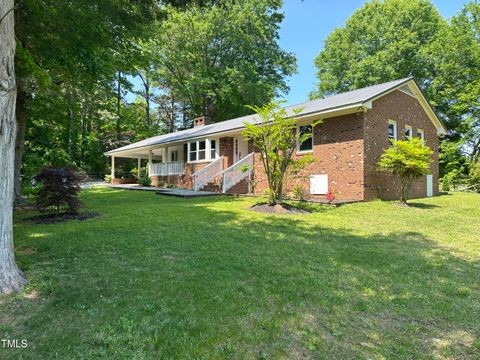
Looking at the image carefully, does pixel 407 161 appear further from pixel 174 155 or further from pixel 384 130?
pixel 174 155

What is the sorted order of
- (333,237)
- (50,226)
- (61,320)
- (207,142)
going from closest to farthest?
(61,320) → (333,237) → (50,226) → (207,142)

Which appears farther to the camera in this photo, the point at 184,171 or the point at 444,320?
the point at 184,171

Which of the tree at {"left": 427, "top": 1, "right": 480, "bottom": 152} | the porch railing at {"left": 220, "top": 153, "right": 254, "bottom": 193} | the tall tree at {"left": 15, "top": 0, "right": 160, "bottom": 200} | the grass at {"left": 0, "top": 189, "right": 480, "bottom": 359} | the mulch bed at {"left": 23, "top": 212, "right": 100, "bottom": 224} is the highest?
the tree at {"left": 427, "top": 1, "right": 480, "bottom": 152}

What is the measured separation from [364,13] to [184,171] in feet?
92.2

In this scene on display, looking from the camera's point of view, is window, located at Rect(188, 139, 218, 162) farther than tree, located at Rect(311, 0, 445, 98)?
No

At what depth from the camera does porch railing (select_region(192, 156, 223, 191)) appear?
1577cm

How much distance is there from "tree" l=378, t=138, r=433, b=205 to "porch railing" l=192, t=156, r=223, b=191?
8376 millimetres

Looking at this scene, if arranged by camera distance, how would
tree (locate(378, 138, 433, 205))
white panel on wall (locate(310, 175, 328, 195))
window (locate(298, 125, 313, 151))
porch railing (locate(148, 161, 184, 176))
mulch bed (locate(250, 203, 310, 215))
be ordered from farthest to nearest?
1. porch railing (locate(148, 161, 184, 176))
2. window (locate(298, 125, 313, 151))
3. white panel on wall (locate(310, 175, 328, 195))
4. tree (locate(378, 138, 433, 205))
5. mulch bed (locate(250, 203, 310, 215))

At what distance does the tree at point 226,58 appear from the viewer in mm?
30438

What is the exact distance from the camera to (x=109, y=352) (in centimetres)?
228

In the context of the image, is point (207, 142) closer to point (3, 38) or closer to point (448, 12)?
point (3, 38)

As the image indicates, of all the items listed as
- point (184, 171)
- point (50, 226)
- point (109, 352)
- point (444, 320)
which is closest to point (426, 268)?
point (444, 320)

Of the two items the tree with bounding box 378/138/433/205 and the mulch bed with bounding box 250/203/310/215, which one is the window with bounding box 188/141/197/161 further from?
the tree with bounding box 378/138/433/205

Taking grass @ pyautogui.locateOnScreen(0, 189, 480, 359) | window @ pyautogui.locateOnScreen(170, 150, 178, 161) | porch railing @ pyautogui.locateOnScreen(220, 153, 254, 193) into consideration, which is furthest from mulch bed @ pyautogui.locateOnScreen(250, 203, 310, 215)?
window @ pyautogui.locateOnScreen(170, 150, 178, 161)
